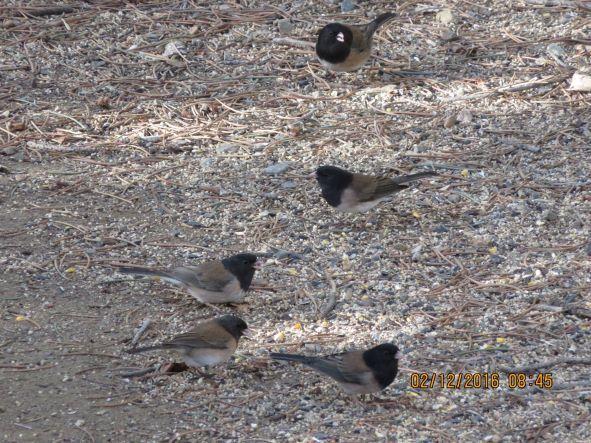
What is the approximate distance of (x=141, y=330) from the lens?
4.74 metres

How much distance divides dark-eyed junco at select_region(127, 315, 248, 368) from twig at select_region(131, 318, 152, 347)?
0.37 ft

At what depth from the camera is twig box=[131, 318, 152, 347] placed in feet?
15.3

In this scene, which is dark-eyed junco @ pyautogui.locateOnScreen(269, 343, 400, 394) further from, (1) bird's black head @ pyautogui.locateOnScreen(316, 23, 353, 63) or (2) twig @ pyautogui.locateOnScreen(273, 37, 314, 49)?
(2) twig @ pyautogui.locateOnScreen(273, 37, 314, 49)

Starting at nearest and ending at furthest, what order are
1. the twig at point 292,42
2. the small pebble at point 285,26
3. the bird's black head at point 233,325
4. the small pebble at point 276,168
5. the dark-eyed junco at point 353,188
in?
the bird's black head at point 233,325
the dark-eyed junco at point 353,188
the small pebble at point 276,168
the twig at point 292,42
the small pebble at point 285,26

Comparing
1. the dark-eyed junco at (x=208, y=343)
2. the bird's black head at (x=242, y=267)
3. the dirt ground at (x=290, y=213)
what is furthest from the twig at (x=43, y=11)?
the dark-eyed junco at (x=208, y=343)

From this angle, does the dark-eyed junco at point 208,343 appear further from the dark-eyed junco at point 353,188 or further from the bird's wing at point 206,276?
the dark-eyed junco at point 353,188

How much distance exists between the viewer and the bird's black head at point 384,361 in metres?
4.09

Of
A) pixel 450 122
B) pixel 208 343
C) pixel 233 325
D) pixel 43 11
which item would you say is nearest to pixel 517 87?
pixel 450 122

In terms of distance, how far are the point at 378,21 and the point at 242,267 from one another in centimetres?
343

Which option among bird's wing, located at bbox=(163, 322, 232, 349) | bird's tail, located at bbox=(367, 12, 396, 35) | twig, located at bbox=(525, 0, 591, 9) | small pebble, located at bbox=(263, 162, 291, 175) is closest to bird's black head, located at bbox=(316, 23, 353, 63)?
bird's tail, located at bbox=(367, 12, 396, 35)

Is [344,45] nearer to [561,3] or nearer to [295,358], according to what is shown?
[561,3]

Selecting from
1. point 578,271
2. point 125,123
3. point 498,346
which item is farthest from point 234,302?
point 125,123

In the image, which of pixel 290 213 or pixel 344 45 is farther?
pixel 344 45

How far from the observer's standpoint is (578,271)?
5.04m
